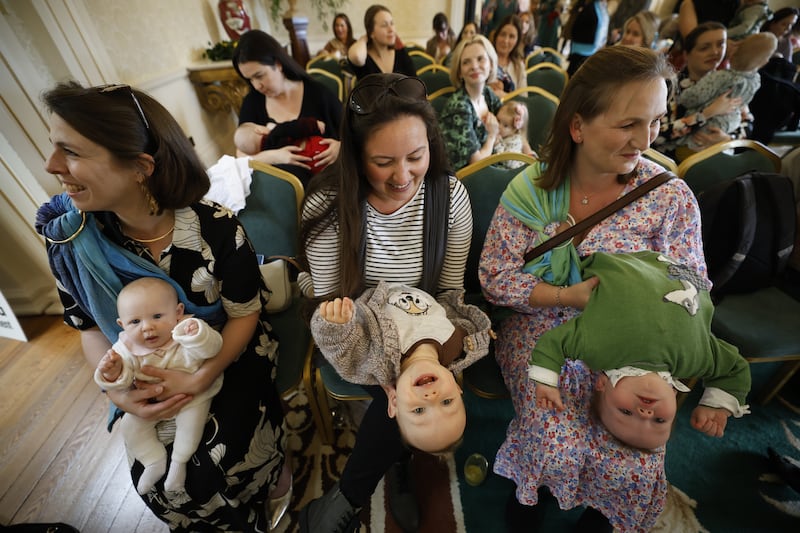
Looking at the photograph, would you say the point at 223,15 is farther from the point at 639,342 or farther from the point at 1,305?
the point at 639,342

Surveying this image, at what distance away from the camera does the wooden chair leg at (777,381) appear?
146 cm

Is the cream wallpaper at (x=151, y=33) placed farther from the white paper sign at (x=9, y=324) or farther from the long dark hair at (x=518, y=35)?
the long dark hair at (x=518, y=35)

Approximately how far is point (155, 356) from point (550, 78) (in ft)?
11.8

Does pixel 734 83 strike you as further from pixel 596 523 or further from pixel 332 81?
pixel 332 81

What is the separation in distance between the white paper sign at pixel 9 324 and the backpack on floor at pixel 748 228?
141 inches

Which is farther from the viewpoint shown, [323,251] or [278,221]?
[278,221]

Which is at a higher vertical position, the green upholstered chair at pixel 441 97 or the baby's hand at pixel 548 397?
the green upholstered chair at pixel 441 97

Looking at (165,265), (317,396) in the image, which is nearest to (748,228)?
(317,396)

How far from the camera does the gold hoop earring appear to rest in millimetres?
931

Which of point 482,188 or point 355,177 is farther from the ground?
point 355,177

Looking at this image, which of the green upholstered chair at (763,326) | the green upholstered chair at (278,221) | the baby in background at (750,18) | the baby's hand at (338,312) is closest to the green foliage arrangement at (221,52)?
the green upholstered chair at (278,221)

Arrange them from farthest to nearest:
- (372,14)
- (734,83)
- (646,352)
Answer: (372,14), (734,83), (646,352)

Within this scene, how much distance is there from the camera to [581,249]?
108cm

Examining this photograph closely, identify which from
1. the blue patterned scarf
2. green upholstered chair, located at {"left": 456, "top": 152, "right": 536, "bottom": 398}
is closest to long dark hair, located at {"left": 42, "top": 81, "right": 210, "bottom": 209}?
the blue patterned scarf
